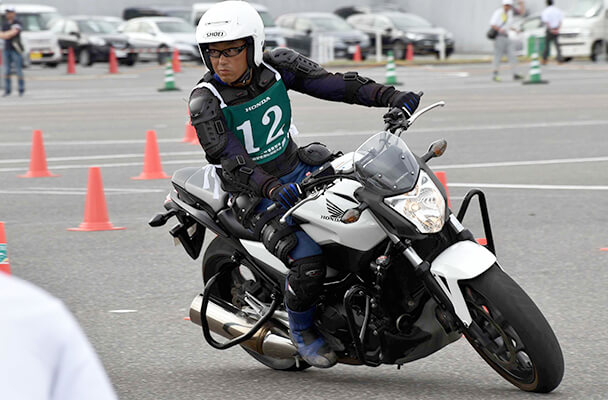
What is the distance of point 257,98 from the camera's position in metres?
5.40

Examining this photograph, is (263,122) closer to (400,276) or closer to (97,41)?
(400,276)

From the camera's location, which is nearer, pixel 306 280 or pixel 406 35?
pixel 306 280

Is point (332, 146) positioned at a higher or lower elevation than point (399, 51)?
higher

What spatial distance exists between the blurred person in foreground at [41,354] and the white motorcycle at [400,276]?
128 inches

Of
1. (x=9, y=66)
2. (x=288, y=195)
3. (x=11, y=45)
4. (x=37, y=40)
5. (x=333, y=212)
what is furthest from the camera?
(x=37, y=40)

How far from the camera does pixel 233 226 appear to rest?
548cm

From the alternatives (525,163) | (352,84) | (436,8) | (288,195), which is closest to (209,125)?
(288,195)

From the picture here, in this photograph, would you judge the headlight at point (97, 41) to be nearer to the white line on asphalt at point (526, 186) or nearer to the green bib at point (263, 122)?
the white line on asphalt at point (526, 186)

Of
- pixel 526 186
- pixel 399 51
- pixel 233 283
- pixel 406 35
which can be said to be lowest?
pixel 399 51

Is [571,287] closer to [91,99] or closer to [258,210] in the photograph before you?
[258,210]

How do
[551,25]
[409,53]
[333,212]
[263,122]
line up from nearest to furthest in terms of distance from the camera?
[333,212] → [263,122] → [551,25] → [409,53]

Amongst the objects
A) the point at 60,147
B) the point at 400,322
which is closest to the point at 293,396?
the point at 400,322

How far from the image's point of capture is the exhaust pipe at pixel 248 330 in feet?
17.9

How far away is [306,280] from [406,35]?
37.3 m
